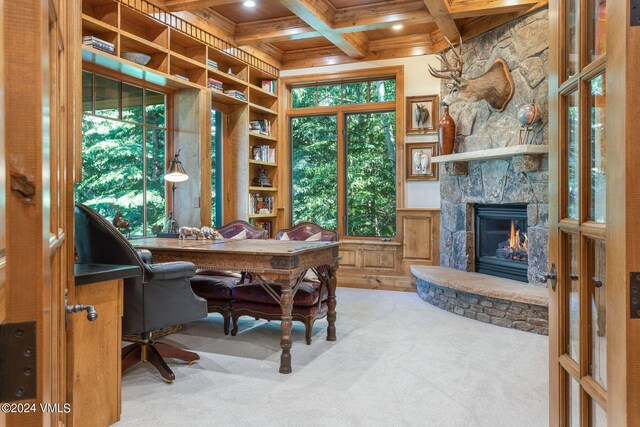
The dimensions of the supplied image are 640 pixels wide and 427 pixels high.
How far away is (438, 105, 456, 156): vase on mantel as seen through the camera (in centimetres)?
551

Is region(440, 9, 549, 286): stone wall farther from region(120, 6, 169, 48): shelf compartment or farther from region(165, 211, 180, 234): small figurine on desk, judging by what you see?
region(120, 6, 169, 48): shelf compartment

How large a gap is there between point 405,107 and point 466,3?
1.64 metres

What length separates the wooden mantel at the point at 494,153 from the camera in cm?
442

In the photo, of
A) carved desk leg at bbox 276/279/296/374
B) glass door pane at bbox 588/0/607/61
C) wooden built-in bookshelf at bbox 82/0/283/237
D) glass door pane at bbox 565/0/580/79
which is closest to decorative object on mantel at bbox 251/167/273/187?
wooden built-in bookshelf at bbox 82/0/283/237

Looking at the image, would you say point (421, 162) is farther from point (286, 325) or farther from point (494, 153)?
point (286, 325)

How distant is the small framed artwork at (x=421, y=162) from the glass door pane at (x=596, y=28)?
15.8 ft

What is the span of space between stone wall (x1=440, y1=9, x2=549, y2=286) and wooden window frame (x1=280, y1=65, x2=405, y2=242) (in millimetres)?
579

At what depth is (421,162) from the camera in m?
6.07

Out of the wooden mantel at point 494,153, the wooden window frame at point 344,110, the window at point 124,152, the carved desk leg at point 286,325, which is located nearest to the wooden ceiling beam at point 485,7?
the wooden mantel at point 494,153

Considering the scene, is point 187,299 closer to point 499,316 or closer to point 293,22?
point 499,316

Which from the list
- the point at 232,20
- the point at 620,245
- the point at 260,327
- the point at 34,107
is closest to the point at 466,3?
the point at 232,20

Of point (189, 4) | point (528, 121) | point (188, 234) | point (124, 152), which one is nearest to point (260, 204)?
point (124, 152)

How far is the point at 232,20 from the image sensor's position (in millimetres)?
5562

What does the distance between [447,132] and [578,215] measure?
441cm
